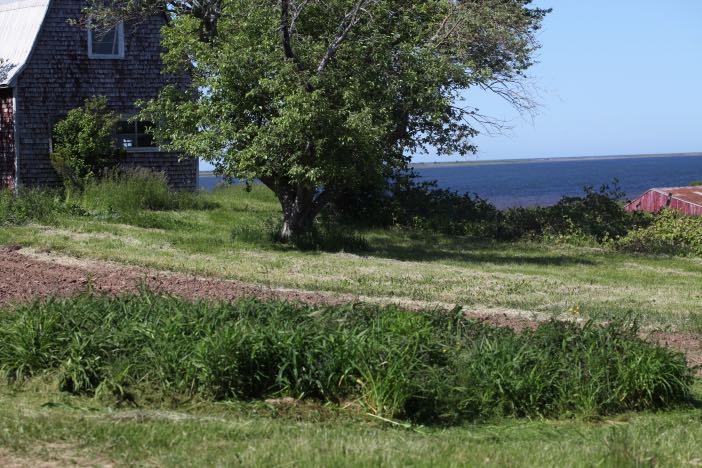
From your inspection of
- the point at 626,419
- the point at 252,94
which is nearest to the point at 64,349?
the point at 626,419

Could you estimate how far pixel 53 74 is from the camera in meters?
25.6

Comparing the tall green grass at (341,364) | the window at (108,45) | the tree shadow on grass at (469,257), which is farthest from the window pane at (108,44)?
the tall green grass at (341,364)

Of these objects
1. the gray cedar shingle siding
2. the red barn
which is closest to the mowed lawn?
the gray cedar shingle siding

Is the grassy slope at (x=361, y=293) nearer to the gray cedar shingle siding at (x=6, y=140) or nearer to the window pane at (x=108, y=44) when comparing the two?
the window pane at (x=108, y=44)

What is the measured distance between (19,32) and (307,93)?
12880 millimetres

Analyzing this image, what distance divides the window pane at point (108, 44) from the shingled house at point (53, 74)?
27 millimetres

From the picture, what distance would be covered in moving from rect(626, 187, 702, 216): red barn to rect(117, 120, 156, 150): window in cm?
1481

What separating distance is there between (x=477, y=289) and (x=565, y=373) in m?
6.61

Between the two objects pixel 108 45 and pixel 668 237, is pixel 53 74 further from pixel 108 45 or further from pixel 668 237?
pixel 668 237

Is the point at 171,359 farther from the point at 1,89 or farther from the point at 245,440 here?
the point at 1,89

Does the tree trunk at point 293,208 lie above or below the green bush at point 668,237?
above

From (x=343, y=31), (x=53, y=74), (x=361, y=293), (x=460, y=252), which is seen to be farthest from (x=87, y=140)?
(x=361, y=293)

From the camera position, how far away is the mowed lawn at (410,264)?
504 inches

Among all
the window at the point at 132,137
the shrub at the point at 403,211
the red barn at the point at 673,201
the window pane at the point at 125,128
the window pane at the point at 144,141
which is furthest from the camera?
the red barn at the point at 673,201
